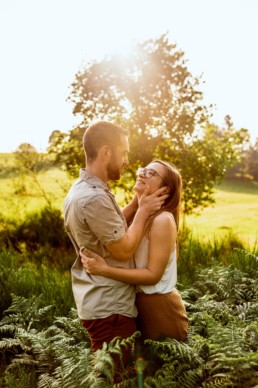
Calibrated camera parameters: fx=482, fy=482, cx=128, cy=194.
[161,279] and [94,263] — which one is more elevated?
[94,263]

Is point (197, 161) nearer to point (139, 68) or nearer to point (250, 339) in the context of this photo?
point (139, 68)

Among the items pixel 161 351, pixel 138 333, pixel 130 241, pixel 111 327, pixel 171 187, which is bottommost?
pixel 161 351

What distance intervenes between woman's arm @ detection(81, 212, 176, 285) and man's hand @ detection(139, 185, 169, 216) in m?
0.10

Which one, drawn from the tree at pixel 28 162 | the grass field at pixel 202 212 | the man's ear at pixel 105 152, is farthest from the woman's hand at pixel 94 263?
the tree at pixel 28 162

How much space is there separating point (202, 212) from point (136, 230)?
27.3 metres

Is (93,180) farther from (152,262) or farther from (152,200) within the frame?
(152,262)

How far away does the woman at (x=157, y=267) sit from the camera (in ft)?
13.2

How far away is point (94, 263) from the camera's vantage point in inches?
157

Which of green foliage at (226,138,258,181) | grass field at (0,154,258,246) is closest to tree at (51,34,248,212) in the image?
grass field at (0,154,258,246)

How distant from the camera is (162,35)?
11.9 m

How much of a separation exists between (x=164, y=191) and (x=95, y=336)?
139 cm

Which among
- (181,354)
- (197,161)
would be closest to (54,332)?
(181,354)

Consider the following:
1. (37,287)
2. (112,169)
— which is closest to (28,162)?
(37,287)

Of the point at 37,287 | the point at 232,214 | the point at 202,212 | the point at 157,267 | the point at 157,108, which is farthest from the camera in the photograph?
the point at 202,212
